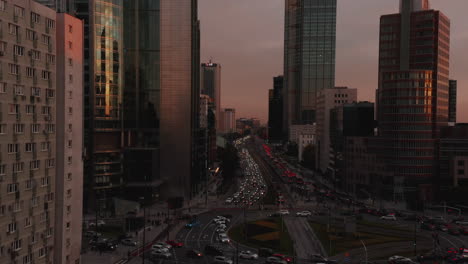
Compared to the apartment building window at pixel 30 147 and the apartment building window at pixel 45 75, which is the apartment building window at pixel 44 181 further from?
the apartment building window at pixel 45 75

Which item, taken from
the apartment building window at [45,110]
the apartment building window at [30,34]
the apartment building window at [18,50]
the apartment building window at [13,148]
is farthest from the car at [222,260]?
the apartment building window at [30,34]

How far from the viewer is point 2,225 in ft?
151

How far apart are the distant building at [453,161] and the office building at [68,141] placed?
Result: 105 m

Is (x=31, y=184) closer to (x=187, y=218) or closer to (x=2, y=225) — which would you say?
(x=2, y=225)

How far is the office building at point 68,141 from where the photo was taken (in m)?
56.9

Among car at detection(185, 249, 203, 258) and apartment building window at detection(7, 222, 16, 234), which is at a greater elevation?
apartment building window at detection(7, 222, 16, 234)

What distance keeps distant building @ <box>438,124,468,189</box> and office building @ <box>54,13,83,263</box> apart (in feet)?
343

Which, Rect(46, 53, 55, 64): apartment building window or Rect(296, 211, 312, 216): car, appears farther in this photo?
Rect(296, 211, 312, 216): car

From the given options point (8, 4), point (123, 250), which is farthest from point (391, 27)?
point (8, 4)

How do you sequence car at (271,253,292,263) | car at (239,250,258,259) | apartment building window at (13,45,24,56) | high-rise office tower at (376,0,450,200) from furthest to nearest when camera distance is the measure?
high-rise office tower at (376,0,450,200) < car at (239,250,258,259) < car at (271,253,292,263) < apartment building window at (13,45,24,56)

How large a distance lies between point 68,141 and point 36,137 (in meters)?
6.51

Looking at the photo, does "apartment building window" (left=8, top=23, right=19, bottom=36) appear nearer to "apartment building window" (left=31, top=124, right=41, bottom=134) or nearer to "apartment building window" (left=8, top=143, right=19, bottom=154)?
"apartment building window" (left=31, top=124, right=41, bottom=134)

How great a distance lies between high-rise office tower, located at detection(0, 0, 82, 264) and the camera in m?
47.2

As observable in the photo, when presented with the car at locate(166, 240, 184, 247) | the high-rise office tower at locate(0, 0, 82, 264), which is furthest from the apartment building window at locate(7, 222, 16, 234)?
the car at locate(166, 240, 184, 247)
